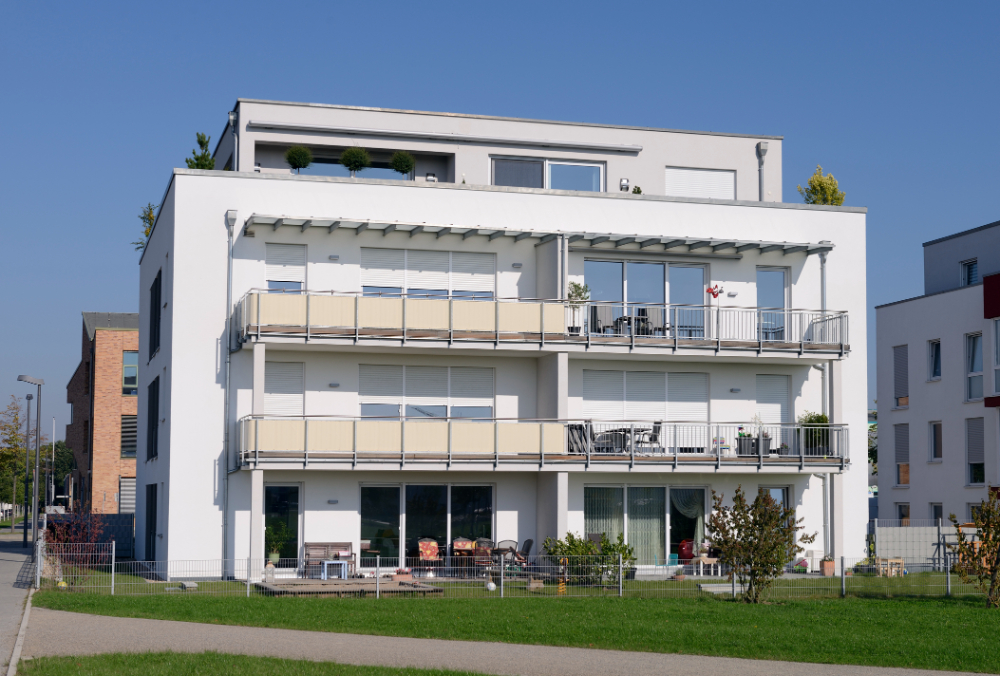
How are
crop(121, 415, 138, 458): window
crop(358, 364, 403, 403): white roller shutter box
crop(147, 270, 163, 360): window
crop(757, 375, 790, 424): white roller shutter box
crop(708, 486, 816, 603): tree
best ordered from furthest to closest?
crop(121, 415, 138, 458): window < crop(147, 270, 163, 360): window < crop(757, 375, 790, 424): white roller shutter box < crop(358, 364, 403, 403): white roller shutter box < crop(708, 486, 816, 603): tree

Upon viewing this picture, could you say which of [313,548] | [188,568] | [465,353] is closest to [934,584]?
[465,353]

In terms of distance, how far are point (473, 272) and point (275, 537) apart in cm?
761

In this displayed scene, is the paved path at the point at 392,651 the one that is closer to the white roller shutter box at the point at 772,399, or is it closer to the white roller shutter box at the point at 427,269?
the white roller shutter box at the point at 427,269

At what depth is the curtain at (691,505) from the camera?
93.8ft

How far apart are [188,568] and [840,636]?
1410 centimetres

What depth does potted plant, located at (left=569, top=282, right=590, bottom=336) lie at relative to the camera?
27375 millimetres

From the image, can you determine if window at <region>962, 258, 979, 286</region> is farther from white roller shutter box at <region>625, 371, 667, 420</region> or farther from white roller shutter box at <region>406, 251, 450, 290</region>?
white roller shutter box at <region>406, 251, 450, 290</region>

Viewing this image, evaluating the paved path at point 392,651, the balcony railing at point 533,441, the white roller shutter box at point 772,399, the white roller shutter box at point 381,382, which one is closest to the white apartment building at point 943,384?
the white roller shutter box at point 772,399

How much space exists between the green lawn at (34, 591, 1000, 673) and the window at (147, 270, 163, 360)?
34.3 ft

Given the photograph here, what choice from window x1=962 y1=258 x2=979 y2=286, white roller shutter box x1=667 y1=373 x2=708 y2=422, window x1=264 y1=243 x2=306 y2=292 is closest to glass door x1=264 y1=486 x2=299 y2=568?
window x1=264 y1=243 x2=306 y2=292

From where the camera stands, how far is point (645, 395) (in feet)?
94.6

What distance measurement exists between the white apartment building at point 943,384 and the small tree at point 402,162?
18.2m

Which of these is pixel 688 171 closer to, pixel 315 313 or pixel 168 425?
pixel 315 313

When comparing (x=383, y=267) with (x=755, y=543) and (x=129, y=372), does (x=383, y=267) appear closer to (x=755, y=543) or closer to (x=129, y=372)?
(x=755, y=543)
